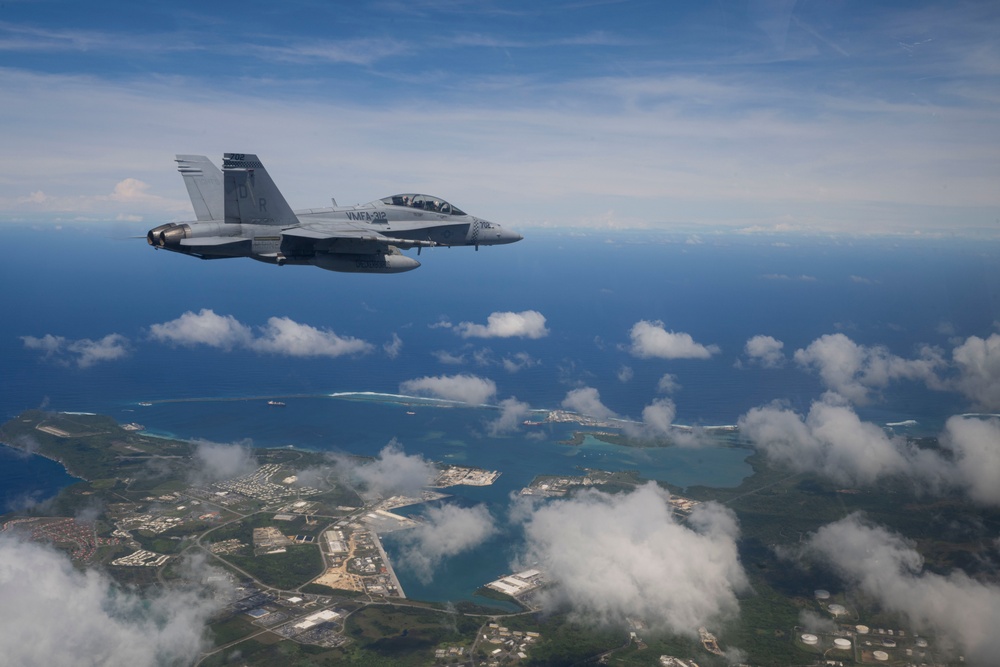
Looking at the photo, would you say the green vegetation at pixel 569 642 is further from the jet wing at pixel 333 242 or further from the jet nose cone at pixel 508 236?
the jet wing at pixel 333 242

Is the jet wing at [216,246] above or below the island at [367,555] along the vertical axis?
above

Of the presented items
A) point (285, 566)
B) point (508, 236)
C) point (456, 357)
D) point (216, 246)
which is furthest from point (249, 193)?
point (456, 357)

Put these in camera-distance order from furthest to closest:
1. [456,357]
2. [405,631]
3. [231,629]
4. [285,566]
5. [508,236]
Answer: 1. [456,357]
2. [285,566]
3. [405,631]
4. [231,629]
5. [508,236]

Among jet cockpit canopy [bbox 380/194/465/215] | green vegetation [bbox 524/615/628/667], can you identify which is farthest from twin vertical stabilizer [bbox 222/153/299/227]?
green vegetation [bbox 524/615/628/667]

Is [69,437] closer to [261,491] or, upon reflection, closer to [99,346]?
[261,491]

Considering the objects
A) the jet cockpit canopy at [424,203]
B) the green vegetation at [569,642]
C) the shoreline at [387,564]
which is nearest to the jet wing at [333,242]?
the jet cockpit canopy at [424,203]

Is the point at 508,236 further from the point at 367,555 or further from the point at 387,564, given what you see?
the point at 367,555
